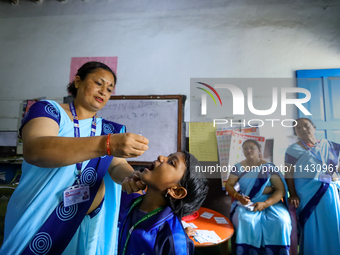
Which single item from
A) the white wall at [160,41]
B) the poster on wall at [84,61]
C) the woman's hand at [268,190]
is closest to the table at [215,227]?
the woman's hand at [268,190]

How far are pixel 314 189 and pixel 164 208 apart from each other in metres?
1.96

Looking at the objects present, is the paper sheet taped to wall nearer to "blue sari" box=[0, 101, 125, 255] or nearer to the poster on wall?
the poster on wall

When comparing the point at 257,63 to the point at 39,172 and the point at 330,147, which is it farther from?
the point at 39,172

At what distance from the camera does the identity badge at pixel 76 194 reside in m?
0.91

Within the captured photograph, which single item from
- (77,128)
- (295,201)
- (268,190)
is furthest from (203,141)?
(77,128)

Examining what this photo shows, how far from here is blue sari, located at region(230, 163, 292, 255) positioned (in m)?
1.88

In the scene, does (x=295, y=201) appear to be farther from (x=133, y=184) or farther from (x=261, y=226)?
(x=133, y=184)

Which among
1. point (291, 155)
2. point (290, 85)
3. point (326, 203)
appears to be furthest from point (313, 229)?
point (290, 85)

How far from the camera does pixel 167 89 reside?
2.74 m

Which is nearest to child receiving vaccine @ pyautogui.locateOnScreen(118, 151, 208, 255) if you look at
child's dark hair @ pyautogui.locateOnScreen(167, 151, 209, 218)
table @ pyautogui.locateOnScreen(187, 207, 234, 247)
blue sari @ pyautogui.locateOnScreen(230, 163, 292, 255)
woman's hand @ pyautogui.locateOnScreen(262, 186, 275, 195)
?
child's dark hair @ pyautogui.locateOnScreen(167, 151, 209, 218)

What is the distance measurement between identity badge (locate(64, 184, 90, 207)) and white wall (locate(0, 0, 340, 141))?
198cm

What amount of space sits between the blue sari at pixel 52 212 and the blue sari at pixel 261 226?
4.78 feet

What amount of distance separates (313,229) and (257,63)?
6.84 feet

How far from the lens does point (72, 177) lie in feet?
3.12
